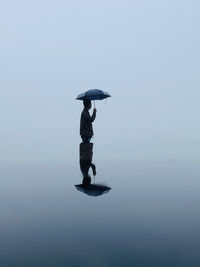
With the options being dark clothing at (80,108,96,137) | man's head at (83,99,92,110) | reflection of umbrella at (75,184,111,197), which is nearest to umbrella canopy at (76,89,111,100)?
man's head at (83,99,92,110)

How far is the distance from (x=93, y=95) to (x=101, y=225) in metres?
10.7

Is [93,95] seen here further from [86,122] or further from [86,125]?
[86,125]

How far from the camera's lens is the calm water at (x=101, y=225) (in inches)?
215

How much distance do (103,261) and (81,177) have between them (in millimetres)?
8598

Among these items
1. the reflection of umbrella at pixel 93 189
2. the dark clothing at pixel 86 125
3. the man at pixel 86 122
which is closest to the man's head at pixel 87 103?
the man at pixel 86 122

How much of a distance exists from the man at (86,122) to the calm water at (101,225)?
508 cm

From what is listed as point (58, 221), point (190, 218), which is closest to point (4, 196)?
point (58, 221)

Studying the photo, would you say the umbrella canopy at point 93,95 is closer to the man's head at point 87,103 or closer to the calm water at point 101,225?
the man's head at point 87,103

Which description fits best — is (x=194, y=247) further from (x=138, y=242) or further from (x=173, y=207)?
(x=173, y=207)

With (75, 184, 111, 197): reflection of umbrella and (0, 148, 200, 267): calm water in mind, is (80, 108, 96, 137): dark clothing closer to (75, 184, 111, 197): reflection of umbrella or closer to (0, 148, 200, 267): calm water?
(0, 148, 200, 267): calm water

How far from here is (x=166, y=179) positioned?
45.3 feet

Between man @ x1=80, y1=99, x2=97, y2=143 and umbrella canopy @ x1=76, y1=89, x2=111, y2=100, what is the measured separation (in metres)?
0.28

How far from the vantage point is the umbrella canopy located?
56.7ft

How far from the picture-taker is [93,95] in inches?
684
